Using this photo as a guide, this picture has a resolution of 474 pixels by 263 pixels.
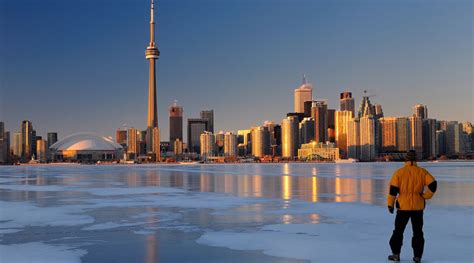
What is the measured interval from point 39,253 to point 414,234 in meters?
7.92

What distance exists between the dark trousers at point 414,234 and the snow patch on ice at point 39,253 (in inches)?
253

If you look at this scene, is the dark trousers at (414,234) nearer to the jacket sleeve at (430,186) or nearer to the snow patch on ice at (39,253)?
the jacket sleeve at (430,186)

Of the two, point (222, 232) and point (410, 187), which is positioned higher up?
point (410, 187)

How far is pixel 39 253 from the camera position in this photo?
11.0m

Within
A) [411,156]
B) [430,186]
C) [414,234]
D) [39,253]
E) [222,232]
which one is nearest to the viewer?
[430,186]

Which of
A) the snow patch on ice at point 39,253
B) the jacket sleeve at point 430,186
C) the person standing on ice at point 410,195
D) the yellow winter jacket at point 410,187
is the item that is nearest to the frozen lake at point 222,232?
the snow patch on ice at point 39,253

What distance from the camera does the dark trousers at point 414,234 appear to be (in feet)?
33.2

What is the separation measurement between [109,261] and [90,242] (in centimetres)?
239

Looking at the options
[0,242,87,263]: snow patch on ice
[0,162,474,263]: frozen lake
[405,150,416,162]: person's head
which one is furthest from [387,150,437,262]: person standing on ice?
[0,242,87,263]: snow patch on ice

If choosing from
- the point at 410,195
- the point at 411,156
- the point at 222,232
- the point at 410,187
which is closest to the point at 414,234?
the point at 410,195

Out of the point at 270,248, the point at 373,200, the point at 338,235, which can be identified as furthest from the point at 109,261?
the point at 373,200

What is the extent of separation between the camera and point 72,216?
17.6 metres

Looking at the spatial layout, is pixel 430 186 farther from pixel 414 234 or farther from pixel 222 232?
pixel 222 232

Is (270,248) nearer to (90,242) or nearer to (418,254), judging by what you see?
(418,254)
